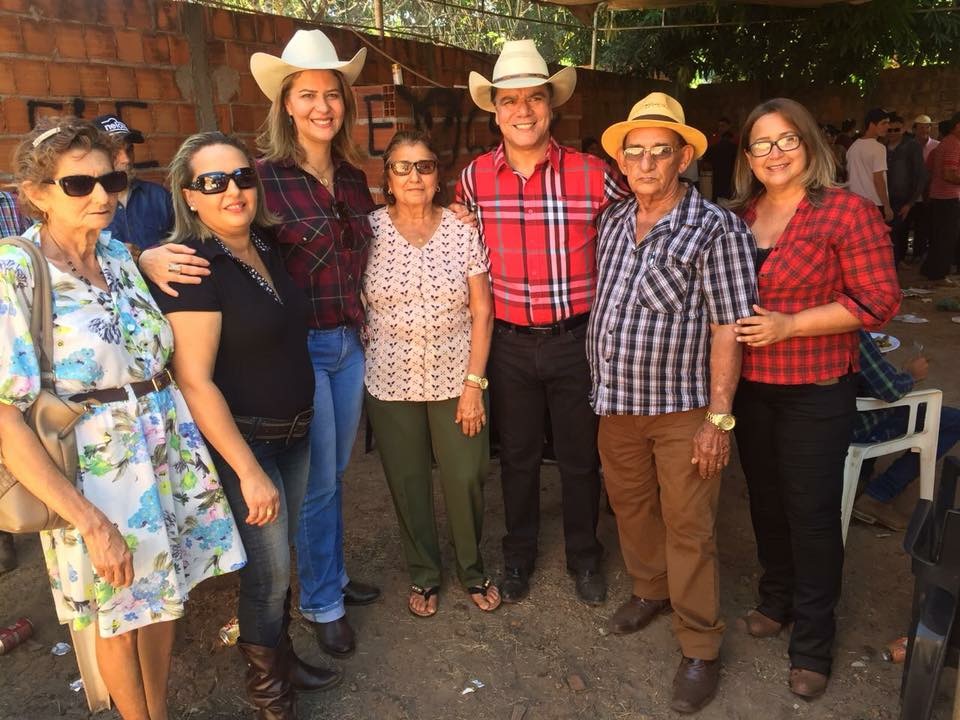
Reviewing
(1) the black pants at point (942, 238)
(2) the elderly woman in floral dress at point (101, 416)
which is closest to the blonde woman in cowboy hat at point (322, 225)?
(2) the elderly woman in floral dress at point (101, 416)

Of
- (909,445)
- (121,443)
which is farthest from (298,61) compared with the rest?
(909,445)

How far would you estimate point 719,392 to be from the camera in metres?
2.61

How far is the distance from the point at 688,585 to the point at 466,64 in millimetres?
4746

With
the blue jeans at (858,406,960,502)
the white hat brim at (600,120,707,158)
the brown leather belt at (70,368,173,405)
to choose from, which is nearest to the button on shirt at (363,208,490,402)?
the white hat brim at (600,120,707,158)

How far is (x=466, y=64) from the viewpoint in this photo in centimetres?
621

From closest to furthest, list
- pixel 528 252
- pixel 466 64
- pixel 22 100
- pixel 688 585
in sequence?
pixel 688 585 < pixel 528 252 < pixel 22 100 < pixel 466 64

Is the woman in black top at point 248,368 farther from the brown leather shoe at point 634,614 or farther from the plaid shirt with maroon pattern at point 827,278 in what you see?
the plaid shirt with maroon pattern at point 827,278

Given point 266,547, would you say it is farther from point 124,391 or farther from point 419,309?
point 419,309

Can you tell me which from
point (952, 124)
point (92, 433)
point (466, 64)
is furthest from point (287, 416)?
point (952, 124)

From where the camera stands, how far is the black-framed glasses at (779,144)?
2.51 m

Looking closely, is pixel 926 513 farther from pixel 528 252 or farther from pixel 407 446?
pixel 407 446

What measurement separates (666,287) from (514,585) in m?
1.58

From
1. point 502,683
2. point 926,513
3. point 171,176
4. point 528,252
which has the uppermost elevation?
point 171,176

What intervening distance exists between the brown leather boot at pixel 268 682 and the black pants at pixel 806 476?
181 cm
